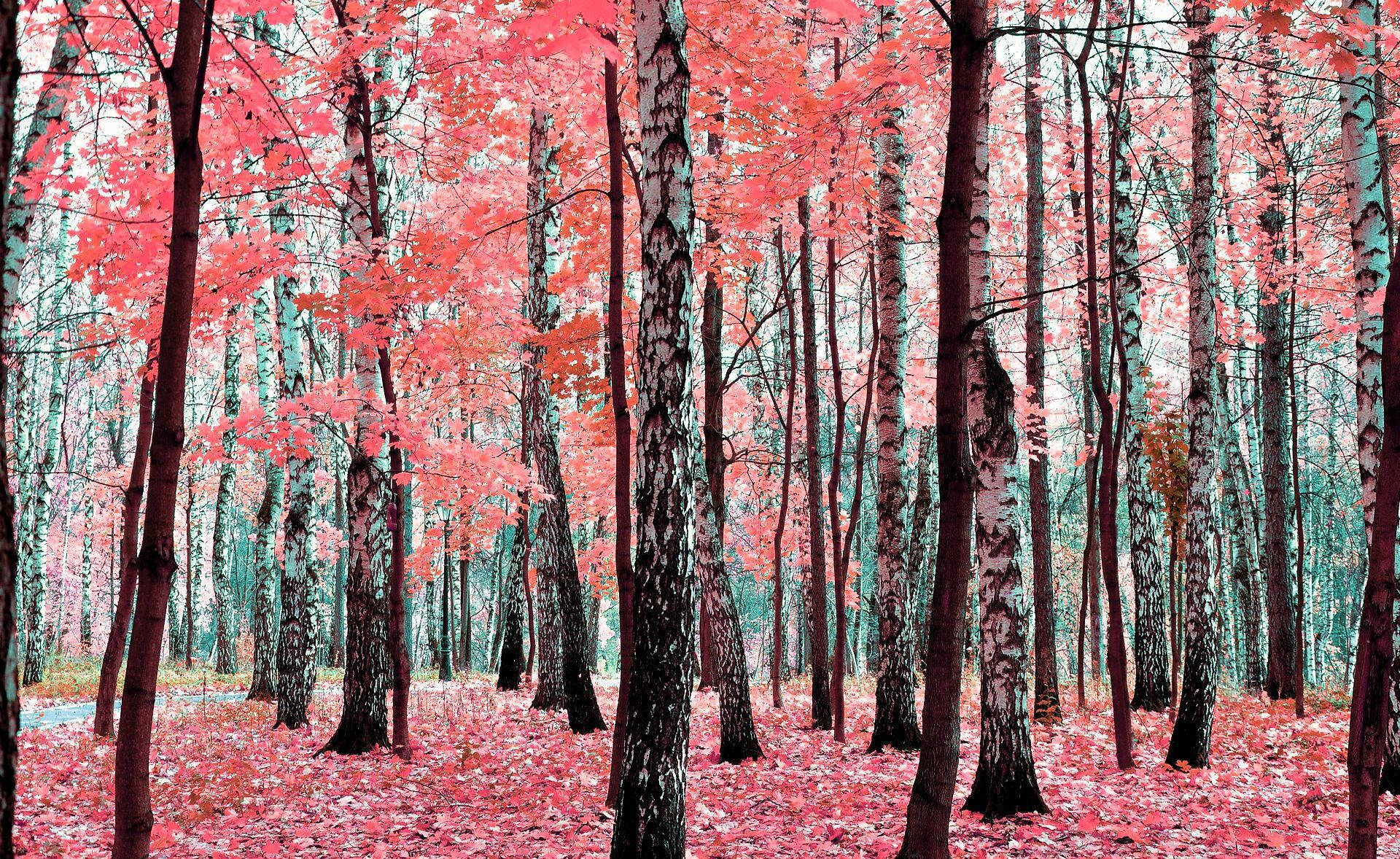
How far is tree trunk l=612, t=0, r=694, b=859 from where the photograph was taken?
177 inches

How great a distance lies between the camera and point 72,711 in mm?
12977

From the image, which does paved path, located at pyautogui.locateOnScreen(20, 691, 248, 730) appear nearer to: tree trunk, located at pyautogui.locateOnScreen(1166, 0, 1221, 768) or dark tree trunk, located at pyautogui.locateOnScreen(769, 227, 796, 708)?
dark tree trunk, located at pyautogui.locateOnScreen(769, 227, 796, 708)

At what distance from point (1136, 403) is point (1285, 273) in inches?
109

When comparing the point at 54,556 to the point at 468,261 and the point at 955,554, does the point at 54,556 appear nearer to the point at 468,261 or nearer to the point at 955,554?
the point at 468,261

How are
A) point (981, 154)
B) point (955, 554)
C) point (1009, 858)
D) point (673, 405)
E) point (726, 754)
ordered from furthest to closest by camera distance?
1. point (726, 754)
2. point (981, 154)
3. point (1009, 858)
4. point (673, 405)
5. point (955, 554)

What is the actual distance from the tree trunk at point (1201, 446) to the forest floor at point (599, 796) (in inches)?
18.4

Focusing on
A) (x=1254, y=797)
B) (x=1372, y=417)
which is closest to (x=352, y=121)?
(x=1372, y=417)

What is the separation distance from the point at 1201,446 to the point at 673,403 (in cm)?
596

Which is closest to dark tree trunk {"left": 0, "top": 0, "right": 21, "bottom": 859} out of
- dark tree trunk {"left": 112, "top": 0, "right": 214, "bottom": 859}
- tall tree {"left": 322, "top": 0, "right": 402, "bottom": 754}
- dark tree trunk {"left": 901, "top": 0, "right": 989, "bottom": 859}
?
dark tree trunk {"left": 112, "top": 0, "right": 214, "bottom": 859}

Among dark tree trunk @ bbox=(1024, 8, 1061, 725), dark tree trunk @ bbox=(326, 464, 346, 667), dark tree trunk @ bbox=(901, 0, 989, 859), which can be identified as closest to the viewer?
dark tree trunk @ bbox=(901, 0, 989, 859)

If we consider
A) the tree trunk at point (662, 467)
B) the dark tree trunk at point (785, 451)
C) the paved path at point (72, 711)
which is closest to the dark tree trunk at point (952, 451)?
the tree trunk at point (662, 467)

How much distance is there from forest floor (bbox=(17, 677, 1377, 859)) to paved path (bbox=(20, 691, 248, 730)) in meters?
1.48

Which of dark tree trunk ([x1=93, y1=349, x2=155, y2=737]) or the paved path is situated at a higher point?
dark tree trunk ([x1=93, y1=349, x2=155, y2=737])

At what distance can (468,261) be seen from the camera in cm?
796
